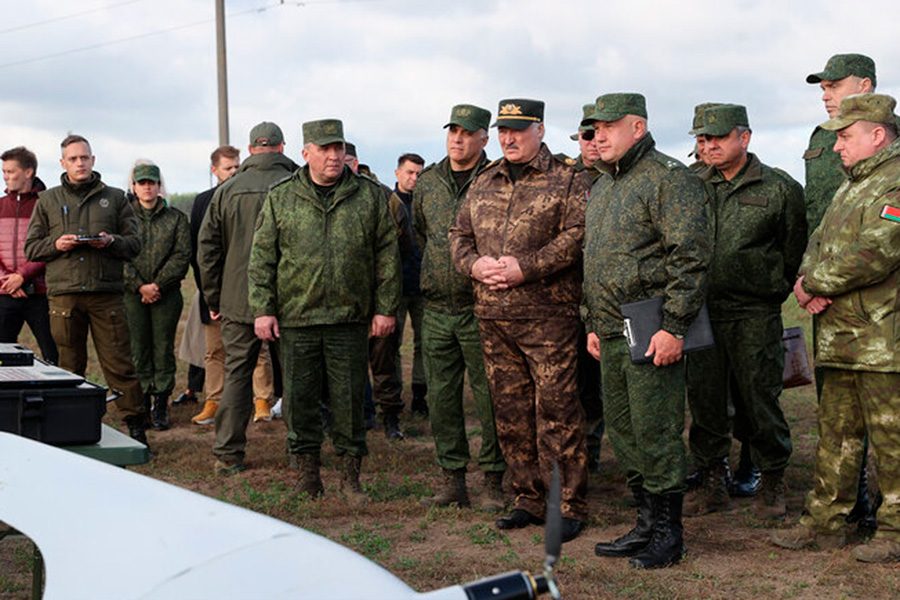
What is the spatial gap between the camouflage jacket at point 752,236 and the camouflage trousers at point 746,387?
4.7 inches

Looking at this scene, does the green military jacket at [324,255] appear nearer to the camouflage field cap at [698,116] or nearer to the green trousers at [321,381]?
the green trousers at [321,381]

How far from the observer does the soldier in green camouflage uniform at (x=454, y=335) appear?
5.96 m

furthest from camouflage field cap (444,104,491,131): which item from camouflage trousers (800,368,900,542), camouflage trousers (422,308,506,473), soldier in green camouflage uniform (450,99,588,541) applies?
camouflage trousers (800,368,900,542)

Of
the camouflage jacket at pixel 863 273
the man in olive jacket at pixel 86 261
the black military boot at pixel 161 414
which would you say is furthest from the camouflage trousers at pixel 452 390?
the black military boot at pixel 161 414

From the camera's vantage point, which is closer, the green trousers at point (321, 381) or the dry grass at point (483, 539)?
the dry grass at point (483, 539)

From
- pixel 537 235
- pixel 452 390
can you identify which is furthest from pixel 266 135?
pixel 537 235

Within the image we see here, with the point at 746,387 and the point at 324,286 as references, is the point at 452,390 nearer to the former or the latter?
the point at 324,286

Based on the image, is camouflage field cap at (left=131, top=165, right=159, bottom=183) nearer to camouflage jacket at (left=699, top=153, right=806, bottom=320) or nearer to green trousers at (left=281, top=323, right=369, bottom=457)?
green trousers at (left=281, top=323, right=369, bottom=457)

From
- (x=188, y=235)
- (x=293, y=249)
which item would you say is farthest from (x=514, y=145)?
(x=188, y=235)

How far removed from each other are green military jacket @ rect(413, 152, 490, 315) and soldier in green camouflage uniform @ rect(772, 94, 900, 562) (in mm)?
1959

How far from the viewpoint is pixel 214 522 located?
6.06ft

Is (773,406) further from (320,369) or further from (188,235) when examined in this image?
(188,235)

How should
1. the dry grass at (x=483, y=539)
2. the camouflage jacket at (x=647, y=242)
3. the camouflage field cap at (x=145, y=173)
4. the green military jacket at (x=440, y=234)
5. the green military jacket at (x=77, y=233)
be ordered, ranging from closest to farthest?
the dry grass at (x=483, y=539)
the camouflage jacket at (x=647, y=242)
the green military jacket at (x=440, y=234)
the green military jacket at (x=77, y=233)
the camouflage field cap at (x=145, y=173)

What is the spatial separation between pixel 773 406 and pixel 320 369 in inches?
109
